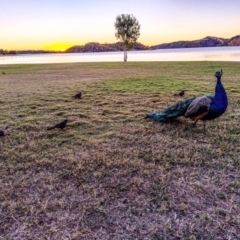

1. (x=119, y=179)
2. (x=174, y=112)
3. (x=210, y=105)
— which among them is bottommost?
(x=119, y=179)

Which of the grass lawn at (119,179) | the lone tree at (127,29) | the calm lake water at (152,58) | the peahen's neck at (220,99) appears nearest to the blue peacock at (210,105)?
the peahen's neck at (220,99)

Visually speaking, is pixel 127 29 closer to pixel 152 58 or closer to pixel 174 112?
pixel 152 58

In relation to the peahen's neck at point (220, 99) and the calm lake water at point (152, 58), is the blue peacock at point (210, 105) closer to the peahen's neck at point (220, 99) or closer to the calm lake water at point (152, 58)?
the peahen's neck at point (220, 99)

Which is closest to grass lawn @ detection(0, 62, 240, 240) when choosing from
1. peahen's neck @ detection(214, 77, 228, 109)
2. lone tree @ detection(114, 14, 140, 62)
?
peahen's neck @ detection(214, 77, 228, 109)

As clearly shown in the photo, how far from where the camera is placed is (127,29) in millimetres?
39625

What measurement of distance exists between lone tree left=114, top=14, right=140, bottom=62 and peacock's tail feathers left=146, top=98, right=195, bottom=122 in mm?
34446

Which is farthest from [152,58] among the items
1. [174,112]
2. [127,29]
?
[174,112]

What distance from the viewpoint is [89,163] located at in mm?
3646

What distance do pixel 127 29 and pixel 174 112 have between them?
36822 millimetres

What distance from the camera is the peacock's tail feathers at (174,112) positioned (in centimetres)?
498

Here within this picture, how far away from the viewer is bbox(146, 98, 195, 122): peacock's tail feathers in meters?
4.98

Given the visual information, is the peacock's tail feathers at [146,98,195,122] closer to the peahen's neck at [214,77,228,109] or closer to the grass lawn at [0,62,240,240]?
the grass lawn at [0,62,240,240]

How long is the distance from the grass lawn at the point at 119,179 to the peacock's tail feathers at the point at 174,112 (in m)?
0.19

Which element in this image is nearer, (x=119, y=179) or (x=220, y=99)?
(x=119, y=179)
